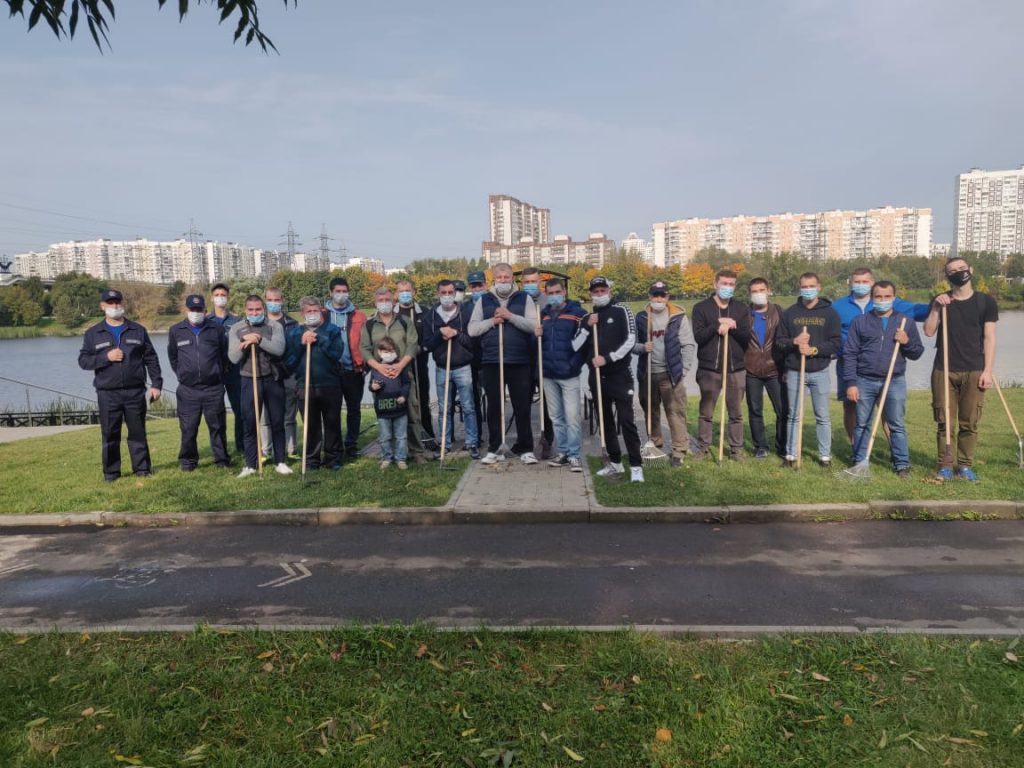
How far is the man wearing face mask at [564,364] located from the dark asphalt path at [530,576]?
6.68 feet

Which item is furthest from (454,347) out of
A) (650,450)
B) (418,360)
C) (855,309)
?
(855,309)

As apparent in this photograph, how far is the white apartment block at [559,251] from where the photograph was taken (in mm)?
138875

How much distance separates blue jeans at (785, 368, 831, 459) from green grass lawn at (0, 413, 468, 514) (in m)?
4.04

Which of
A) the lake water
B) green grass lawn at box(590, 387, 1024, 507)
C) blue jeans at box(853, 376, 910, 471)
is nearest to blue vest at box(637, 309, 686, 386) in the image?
green grass lawn at box(590, 387, 1024, 507)

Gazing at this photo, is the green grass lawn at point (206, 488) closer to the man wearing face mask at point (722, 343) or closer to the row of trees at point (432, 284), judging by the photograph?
the man wearing face mask at point (722, 343)

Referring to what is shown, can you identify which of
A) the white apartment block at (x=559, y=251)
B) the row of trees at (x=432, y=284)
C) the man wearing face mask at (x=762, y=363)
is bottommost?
the man wearing face mask at (x=762, y=363)

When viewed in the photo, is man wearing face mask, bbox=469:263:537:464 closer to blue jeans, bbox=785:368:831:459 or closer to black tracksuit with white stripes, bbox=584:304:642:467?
black tracksuit with white stripes, bbox=584:304:642:467

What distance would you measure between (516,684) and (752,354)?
6.07 m

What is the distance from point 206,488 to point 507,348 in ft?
12.6

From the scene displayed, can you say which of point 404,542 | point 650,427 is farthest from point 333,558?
point 650,427

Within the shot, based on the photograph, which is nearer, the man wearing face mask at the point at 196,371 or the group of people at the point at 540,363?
the group of people at the point at 540,363

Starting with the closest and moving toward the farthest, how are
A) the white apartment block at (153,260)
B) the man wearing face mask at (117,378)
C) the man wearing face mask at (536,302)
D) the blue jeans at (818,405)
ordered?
the blue jeans at (818,405), the man wearing face mask at (117,378), the man wearing face mask at (536,302), the white apartment block at (153,260)

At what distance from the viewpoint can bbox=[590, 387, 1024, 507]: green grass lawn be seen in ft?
22.9

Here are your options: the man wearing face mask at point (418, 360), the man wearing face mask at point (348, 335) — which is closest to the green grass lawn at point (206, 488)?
the man wearing face mask at point (418, 360)
